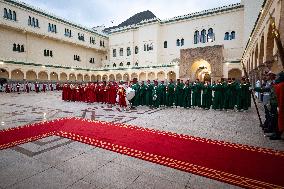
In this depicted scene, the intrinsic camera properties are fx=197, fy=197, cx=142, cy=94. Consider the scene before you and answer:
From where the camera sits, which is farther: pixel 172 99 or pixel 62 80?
pixel 62 80

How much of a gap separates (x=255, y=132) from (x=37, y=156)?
225 inches

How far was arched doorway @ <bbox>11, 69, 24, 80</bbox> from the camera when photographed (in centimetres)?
2835

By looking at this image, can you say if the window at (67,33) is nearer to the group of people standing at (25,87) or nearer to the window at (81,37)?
the window at (81,37)

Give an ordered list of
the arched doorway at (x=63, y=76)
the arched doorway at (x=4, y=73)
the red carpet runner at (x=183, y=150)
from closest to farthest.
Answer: the red carpet runner at (x=183, y=150), the arched doorway at (x=4, y=73), the arched doorway at (x=63, y=76)

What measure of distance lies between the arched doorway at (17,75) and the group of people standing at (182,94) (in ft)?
70.7

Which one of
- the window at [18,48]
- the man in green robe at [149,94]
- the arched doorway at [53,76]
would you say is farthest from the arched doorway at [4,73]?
the man in green robe at [149,94]

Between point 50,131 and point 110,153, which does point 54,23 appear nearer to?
point 50,131

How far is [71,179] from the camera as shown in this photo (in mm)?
3125

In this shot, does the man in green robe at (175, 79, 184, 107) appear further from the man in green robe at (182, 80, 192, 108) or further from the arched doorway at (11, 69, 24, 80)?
the arched doorway at (11, 69, 24, 80)

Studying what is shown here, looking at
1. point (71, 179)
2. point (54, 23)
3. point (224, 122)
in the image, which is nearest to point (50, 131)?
point (71, 179)

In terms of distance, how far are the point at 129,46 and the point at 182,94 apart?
1308 inches

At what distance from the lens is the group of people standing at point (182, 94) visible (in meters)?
9.74

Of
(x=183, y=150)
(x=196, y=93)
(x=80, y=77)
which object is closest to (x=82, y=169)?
(x=183, y=150)

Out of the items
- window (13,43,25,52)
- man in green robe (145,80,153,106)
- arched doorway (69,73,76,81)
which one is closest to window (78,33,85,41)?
arched doorway (69,73,76,81)
